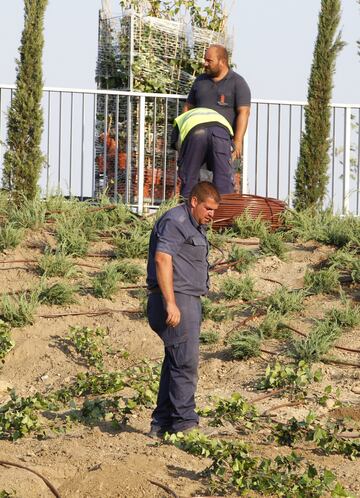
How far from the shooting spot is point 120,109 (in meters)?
15.3

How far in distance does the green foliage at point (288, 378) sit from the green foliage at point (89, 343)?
1.49m

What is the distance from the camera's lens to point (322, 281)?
11.4 metres

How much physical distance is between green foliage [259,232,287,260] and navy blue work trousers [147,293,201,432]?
4.40 meters

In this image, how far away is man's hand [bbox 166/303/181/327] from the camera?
7516 millimetres

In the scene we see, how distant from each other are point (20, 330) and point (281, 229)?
136 inches

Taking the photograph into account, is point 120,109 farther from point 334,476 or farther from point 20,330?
point 334,476

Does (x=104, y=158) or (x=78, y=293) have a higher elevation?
(x=104, y=158)

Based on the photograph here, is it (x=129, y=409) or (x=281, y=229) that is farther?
(x=281, y=229)

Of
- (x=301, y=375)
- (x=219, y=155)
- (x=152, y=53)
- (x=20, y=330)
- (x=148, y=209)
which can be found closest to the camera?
(x=301, y=375)

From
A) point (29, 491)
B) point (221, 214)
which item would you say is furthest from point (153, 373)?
point (221, 214)

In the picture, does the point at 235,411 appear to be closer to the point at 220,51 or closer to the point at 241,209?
the point at 241,209

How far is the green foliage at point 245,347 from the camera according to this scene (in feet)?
32.8

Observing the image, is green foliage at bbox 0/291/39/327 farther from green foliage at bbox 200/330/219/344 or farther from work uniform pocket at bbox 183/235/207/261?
work uniform pocket at bbox 183/235/207/261

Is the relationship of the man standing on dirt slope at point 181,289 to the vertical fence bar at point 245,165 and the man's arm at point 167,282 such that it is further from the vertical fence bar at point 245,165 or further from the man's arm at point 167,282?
the vertical fence bar at point 245,165
